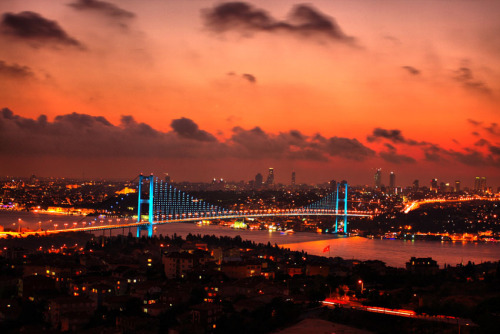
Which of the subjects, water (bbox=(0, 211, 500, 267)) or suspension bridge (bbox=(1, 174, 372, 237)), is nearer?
water (bbox=(0, 211, 500, 267))

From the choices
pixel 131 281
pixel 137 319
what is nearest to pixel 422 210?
pixel 131 281

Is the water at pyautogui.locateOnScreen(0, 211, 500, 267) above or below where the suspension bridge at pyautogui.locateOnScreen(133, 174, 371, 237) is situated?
below

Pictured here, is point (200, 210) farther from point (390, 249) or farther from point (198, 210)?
point (390, 249)

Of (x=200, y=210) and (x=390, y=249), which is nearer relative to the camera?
(x=390, y=249)

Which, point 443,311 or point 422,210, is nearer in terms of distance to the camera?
point 443,311

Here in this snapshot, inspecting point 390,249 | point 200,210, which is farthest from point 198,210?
point 390,249

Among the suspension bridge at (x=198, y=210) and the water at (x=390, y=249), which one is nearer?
the water at (x=390, y=249)

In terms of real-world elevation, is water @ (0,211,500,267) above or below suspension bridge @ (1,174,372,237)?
below

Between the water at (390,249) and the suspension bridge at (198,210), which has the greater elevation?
the suspension bridge at (198,210)

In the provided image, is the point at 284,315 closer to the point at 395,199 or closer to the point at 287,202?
the point at 287,202

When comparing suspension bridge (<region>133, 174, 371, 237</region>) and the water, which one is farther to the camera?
suspension bridge (<region>133, 174, 371, 237</region>)

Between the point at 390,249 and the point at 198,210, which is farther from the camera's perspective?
the point at 198,210
